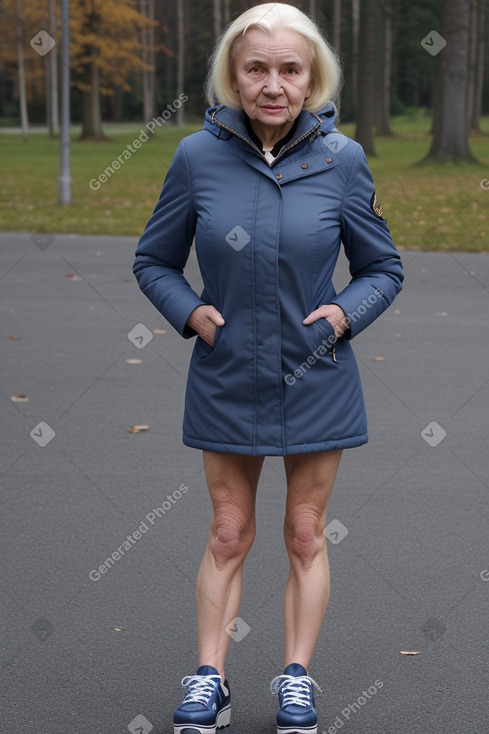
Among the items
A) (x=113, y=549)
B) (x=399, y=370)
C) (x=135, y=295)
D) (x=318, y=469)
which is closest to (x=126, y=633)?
(x=113, y=549)

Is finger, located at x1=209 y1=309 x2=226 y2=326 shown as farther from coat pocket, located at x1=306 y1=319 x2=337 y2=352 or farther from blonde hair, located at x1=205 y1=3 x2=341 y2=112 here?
blonde hair, located at x1=205 y1=3 x2=341 y2=112

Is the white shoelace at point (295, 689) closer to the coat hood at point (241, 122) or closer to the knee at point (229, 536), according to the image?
the knee at point (229, 536)

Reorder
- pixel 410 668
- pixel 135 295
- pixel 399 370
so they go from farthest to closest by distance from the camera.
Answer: pixel 135 295 < pixel 399 370 < pixel 410 668

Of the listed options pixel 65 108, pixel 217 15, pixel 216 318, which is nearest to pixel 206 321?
pixel 216 318

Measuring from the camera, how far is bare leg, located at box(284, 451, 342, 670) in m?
3.33

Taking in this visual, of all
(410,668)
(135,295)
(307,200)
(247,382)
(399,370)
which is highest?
(307,200)

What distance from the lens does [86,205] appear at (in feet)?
69.3

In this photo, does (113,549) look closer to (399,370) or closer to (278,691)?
(278,691)

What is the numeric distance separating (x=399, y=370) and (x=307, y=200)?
5.34 meters

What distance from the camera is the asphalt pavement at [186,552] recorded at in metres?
3.62

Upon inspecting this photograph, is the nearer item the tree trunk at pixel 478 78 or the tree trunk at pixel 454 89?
the tree trunk at pixel 454 89

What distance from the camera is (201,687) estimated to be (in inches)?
130

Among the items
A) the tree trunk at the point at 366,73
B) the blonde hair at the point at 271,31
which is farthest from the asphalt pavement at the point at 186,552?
the tree trunk at the point at 366,73

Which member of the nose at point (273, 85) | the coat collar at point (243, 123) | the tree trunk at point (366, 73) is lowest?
the tree trunk at point (366, 73)
